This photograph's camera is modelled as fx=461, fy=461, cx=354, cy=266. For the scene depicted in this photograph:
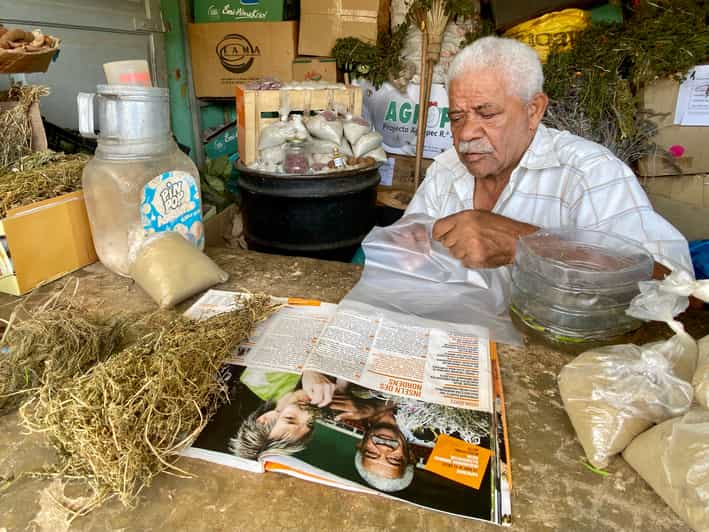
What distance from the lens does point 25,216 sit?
1.08 m

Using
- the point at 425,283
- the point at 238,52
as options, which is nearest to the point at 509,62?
the point at 425,283

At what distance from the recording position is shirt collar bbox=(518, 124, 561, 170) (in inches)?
53.2

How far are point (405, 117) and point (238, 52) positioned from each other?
111cm

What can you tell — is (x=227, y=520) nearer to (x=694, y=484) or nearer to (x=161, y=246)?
(x=694, y=484)

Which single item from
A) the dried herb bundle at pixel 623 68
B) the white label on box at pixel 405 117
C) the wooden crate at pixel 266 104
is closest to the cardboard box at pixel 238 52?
the white label on box at pixel 405 117

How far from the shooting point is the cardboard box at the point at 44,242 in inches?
41.8

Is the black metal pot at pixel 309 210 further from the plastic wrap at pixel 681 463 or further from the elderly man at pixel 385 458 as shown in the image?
the plastic wrap at pixel 681 463

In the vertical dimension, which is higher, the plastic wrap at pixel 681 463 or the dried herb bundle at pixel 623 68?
the dried herb bundle at pixel 623 68

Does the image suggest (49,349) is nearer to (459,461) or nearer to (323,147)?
(459,461)

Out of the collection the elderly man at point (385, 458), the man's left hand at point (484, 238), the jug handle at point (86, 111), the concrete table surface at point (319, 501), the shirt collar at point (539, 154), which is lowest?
the concrete table surface at point (319, 501)

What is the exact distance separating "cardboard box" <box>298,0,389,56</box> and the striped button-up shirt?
1.51 meters

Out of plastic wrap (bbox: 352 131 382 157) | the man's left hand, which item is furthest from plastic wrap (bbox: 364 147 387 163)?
the man's left hand

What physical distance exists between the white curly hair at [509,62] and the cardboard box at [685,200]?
4.63 feet

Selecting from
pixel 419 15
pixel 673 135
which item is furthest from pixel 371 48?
pixel 673 135
